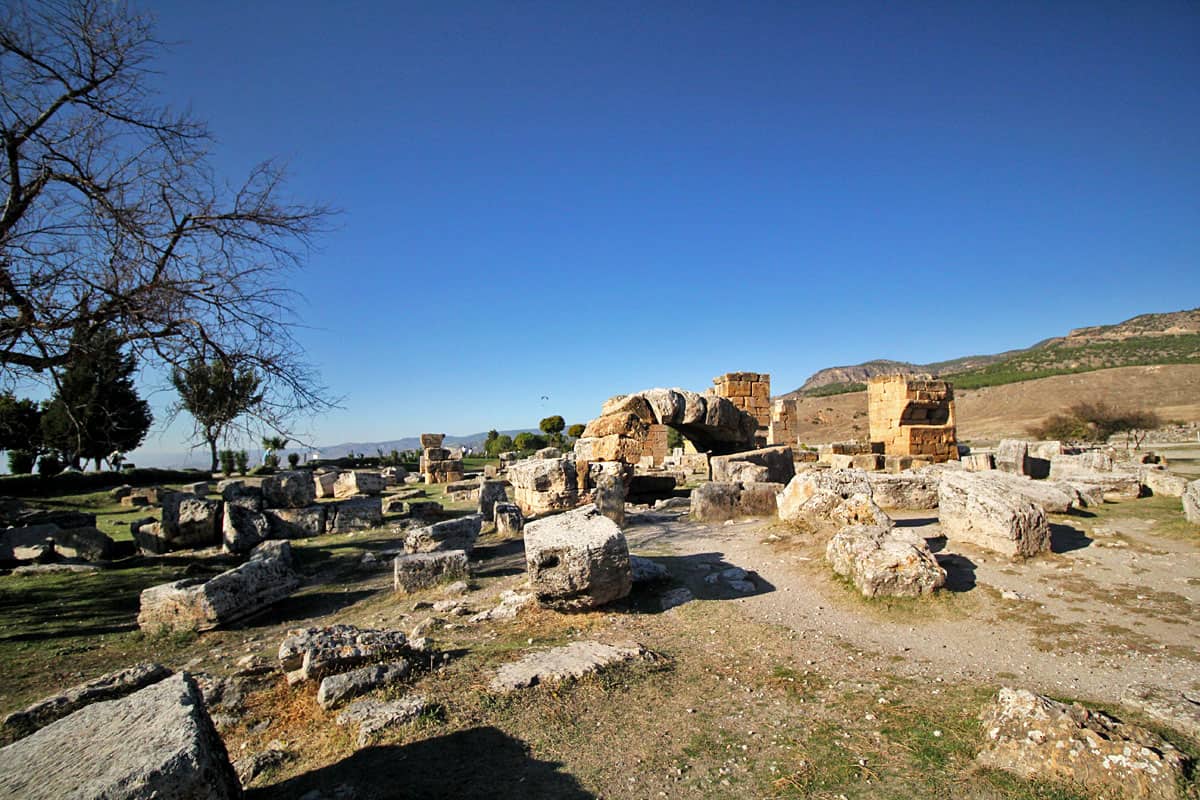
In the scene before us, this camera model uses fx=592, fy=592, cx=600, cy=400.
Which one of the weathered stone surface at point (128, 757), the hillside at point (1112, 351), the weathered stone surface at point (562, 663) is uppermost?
the hillside at point (1112, 351)

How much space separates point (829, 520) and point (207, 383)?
878 cm

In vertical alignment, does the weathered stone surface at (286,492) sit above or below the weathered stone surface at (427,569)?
above

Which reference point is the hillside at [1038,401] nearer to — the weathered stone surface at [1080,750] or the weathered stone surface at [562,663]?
the weathered stone surface at [562,663]

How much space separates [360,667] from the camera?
4.64 metres

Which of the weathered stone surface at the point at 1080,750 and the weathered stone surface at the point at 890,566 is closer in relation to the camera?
the weathered stone surface at the point at 1080,750

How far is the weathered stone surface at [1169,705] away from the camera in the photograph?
338cm

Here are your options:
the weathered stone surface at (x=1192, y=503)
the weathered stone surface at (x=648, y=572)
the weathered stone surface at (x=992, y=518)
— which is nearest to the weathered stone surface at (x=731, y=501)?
the weathered stone surface at (x=992, y=518)

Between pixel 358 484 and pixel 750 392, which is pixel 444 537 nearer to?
pixel 358 484

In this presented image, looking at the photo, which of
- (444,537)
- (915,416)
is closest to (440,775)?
(444,537)

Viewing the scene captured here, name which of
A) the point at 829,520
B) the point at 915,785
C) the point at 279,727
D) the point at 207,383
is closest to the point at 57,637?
the point at 207,383

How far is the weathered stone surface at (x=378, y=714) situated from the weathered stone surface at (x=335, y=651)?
0.61 meters

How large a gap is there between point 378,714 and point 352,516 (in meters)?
9.84

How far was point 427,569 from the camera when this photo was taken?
7934 mm

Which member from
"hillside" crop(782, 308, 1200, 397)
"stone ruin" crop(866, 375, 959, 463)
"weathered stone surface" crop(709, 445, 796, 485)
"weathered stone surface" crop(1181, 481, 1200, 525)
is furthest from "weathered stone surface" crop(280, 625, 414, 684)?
"hillside" crop(782, 308, 1200, 397)
